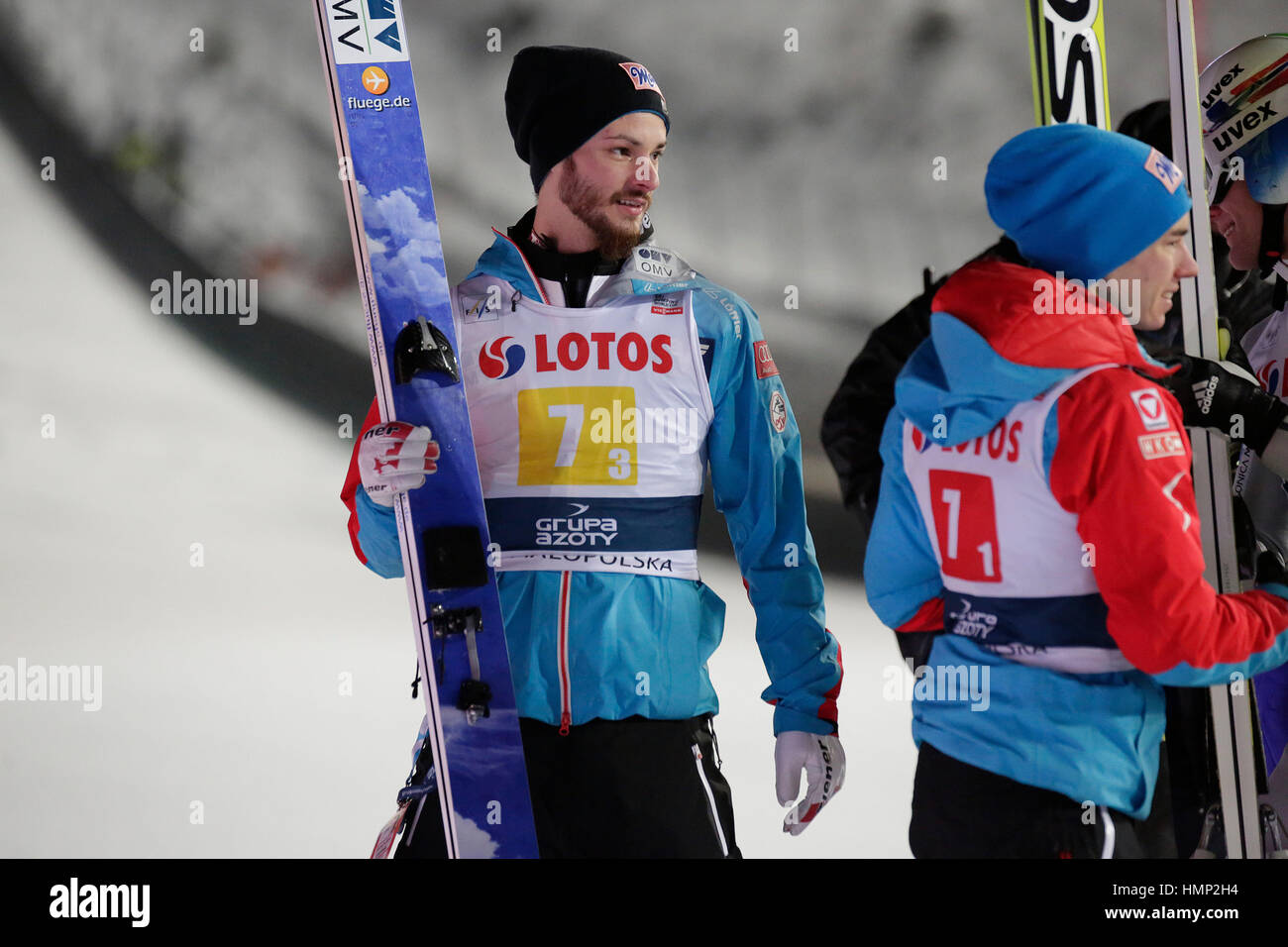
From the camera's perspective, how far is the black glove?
203 cm

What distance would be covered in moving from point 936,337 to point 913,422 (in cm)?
14

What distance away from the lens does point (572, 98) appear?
2301mm

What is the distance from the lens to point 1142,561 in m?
1.65

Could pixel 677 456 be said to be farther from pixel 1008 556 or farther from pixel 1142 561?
pixel 1142 561

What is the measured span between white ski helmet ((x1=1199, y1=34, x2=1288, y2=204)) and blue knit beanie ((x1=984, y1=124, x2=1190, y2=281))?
826 mm

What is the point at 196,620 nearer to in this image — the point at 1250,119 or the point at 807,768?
the point at 807,768

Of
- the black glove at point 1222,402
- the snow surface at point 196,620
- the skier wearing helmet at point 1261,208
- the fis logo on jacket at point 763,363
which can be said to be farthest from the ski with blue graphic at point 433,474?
the snow surface at point 196,620

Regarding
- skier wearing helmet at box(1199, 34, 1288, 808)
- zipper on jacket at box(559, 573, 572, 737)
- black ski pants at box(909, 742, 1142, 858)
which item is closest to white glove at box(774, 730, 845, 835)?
black ski pants at box(909, 742, 1142, 858)

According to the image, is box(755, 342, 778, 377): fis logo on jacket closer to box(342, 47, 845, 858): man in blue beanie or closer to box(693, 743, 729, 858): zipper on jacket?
box(342, 47, 845, 858): man in blue beanie

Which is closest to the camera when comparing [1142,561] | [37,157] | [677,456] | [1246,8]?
[1142,561]

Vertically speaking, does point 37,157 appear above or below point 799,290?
above

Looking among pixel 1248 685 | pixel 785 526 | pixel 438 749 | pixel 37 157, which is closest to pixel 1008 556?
pixel 785 526

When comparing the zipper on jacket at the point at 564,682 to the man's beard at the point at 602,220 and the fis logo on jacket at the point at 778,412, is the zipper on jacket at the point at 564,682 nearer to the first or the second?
the fis logo on jacket at the point at 778,412

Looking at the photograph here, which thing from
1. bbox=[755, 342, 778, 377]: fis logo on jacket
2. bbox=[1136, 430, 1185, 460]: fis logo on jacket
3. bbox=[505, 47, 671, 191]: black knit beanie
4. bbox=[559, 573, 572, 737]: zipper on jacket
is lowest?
bbox=[559, 573, 572, 737]: zipper on jacket
